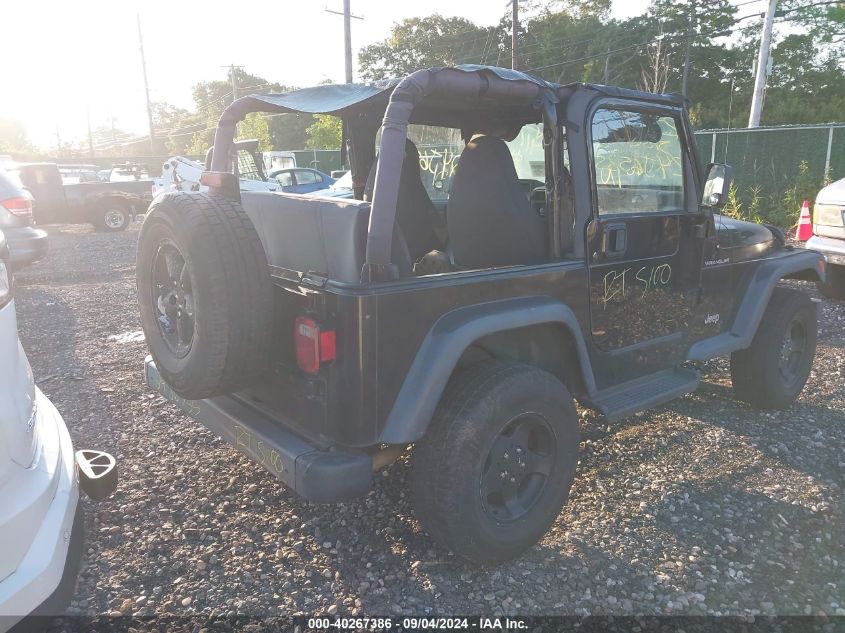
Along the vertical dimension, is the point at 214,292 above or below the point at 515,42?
below

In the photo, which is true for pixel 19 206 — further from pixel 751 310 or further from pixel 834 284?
pixel 834 284

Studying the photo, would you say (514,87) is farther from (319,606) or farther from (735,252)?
(319,606)

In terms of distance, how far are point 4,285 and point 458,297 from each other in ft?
5.36

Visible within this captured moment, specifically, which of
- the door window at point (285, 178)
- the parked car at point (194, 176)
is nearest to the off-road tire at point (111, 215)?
the parked car at point (194, 176)

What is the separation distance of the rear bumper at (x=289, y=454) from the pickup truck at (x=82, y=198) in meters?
14.4

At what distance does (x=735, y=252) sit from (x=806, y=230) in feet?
20.3

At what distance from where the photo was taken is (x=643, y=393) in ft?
11.0

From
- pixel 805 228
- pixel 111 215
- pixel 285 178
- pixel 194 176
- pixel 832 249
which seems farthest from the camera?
pixel 111 215

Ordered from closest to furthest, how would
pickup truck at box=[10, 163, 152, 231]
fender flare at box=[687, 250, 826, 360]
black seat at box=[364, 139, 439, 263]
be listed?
1. black seat at box=[364, 139, 439, 263]
2. fender flare at box=[687, 250, 826, 360]
3. pickup truck at box=[10, 163, 152, 231]

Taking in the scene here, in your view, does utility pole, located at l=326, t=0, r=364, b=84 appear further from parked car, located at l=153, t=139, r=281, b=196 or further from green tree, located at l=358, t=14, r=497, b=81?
green tree, located at l=358, t=14, r=497, b=81

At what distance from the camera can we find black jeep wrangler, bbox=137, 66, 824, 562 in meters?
2.36

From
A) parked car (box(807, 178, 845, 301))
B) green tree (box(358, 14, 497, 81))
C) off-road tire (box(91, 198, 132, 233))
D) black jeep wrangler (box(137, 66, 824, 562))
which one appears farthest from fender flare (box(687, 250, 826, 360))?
green tree (box(358, 14, 497, 81))

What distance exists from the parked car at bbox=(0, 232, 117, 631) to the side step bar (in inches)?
93.7

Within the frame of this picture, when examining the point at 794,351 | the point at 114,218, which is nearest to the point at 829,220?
the point at 794,351
